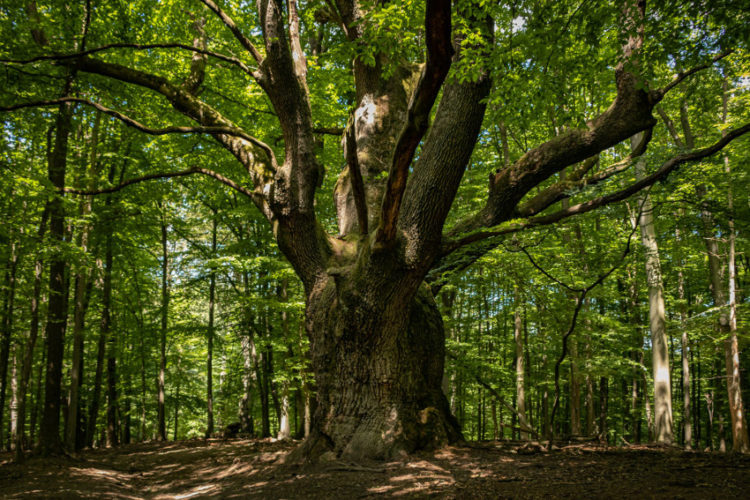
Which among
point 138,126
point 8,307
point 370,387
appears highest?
point 138,126

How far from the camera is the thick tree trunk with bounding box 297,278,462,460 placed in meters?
4.66

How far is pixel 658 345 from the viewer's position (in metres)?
8.46

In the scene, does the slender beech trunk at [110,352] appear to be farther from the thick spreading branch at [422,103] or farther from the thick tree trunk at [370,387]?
the thick spreading branch at [422,103]

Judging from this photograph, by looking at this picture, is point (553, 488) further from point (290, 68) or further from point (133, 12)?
point (133, 12)

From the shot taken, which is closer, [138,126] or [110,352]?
[138,126]

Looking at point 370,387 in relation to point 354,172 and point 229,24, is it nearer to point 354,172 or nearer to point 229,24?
point 354,172

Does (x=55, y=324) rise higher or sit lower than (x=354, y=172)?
lower

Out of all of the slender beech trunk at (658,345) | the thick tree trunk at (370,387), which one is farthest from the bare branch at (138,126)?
the slender beech trunk at (658,345)

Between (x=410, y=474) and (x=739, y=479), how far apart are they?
2.50m

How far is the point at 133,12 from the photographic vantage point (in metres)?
8.55

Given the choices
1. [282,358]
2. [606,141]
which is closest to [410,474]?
[606,141]

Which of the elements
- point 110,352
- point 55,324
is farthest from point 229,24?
point 110,352

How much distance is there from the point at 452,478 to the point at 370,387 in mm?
1410

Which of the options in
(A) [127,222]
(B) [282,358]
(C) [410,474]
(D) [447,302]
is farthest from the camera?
(D) [447,302]
